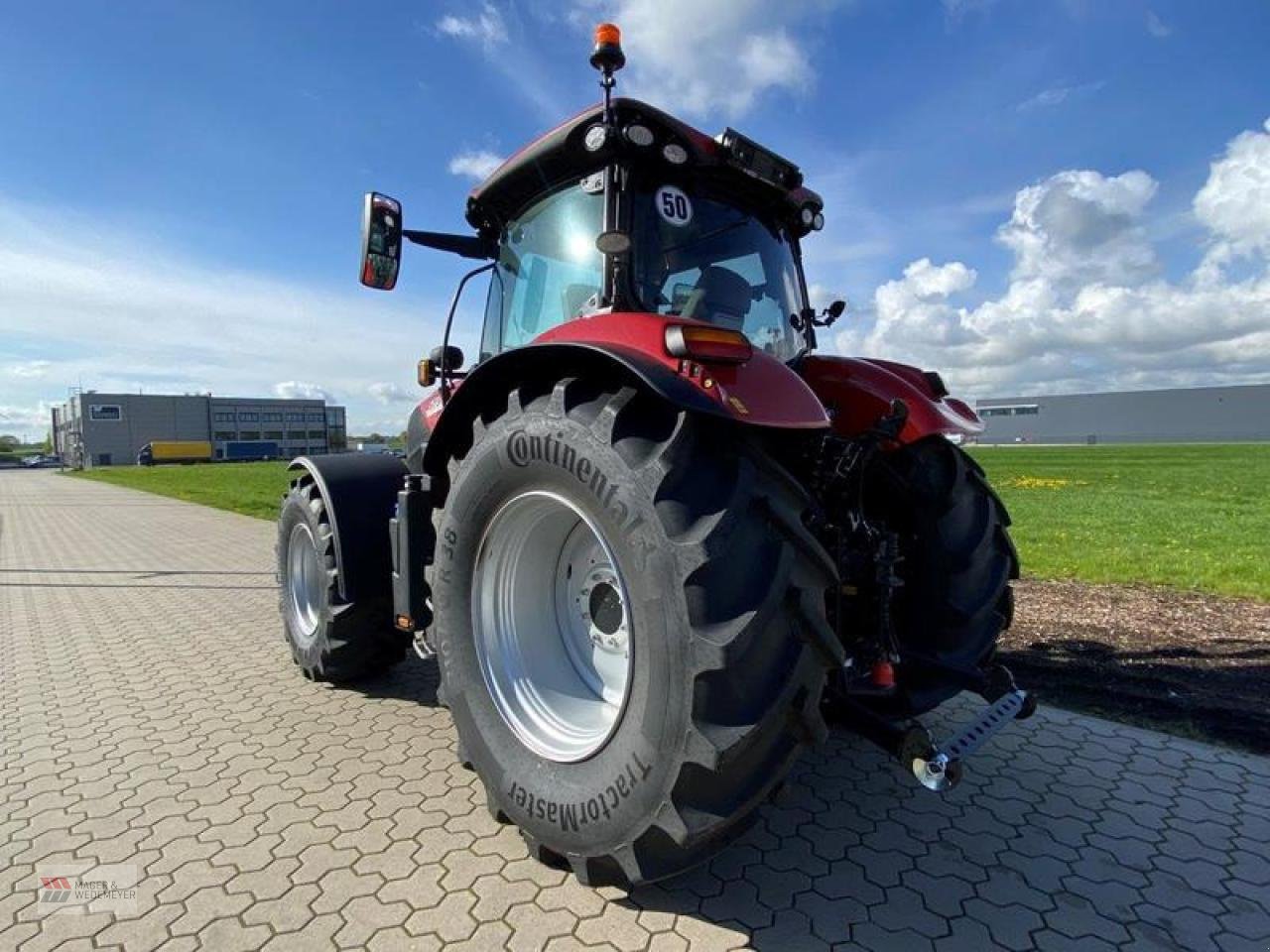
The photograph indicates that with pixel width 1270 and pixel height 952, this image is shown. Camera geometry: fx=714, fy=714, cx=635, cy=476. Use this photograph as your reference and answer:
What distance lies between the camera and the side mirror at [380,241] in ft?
10.8

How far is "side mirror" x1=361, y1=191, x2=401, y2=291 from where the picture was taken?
331cm

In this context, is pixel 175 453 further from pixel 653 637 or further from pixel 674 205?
pixel 653 637

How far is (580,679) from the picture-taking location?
8.91 feet

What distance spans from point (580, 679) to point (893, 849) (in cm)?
128

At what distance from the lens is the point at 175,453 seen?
208 feet

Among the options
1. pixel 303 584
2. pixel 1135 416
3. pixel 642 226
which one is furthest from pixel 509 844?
pixel 1135 416

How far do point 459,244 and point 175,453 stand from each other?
71.9 meters

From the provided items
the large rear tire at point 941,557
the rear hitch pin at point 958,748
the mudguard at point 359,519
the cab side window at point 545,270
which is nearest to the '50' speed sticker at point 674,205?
the cab side window at point 545,270

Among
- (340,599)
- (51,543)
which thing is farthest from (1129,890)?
(51,543)

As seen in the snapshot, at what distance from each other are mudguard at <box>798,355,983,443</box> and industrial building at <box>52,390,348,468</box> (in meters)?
74.1

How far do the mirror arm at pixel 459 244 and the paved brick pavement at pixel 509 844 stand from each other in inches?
98.0

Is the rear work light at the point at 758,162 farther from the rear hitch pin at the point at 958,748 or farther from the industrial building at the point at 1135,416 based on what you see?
the industrial building at the point at 1135,416

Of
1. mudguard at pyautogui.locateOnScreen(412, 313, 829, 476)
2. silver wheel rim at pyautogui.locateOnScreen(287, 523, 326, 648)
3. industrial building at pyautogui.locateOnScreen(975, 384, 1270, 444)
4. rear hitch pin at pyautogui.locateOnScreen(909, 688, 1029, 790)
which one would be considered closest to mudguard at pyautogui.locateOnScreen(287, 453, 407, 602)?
silver wheel rim at pyautogui.locateOnScreen(287, 523, 326, 648)

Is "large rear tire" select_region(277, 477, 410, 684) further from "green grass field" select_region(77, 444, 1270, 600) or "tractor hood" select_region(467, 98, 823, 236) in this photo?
"green grass field" select_region(77, 444, 1270, 600)
